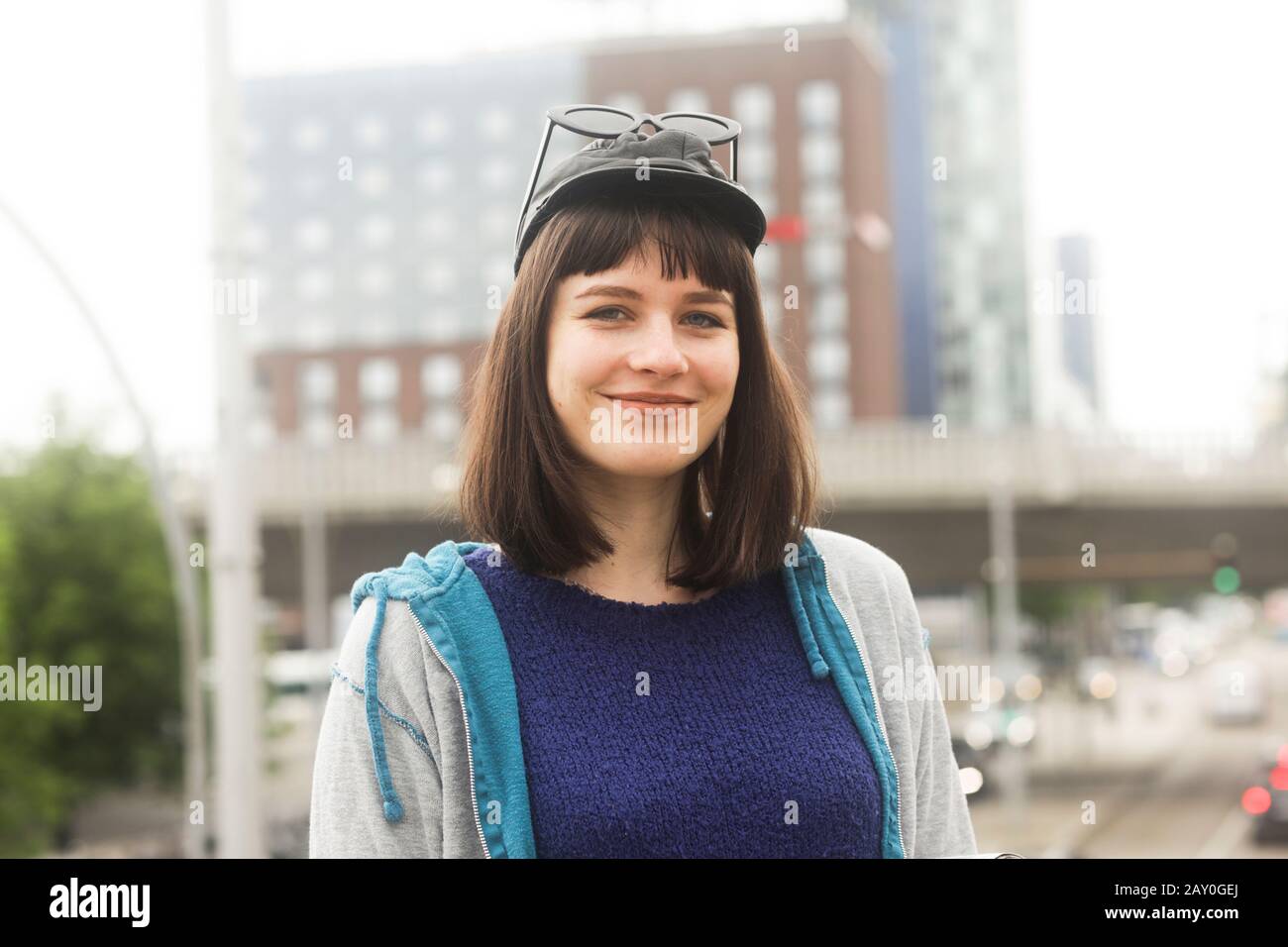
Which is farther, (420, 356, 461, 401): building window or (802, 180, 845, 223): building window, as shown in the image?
(420, 356, 461, 401): building window

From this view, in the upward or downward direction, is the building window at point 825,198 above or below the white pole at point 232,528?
above

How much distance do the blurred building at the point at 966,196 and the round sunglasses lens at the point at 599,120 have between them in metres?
62.5

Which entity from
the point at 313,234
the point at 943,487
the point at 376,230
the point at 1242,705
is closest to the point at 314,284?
the point at 313,234

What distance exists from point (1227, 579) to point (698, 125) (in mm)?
12208

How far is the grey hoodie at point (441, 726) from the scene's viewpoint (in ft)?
5.03

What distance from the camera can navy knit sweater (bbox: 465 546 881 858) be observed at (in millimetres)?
1524

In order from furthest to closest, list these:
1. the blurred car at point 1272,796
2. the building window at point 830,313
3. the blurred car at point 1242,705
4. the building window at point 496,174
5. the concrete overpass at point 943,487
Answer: the building window at point 496,174
the building window at point 830,313
the blurred car at point 1242,705
the concrete overpass at point 943,487
the blurred car at point 1272,796

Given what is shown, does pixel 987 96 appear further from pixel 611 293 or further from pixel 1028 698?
pixel 611 293

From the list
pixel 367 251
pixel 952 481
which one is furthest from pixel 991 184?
pixel 952 481

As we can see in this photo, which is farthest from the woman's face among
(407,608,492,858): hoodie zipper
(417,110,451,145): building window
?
(417,110,451,145): building window

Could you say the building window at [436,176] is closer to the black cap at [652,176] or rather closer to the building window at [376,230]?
the building window at [376,230]

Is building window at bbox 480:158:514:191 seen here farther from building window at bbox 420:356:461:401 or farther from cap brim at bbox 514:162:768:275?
cap brim at bbox 514:162:768:275

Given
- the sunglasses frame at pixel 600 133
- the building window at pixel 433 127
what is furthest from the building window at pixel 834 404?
the sunglasses frame at pixel 600 133

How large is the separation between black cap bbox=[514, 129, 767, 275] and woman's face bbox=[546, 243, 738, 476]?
0.08 m
